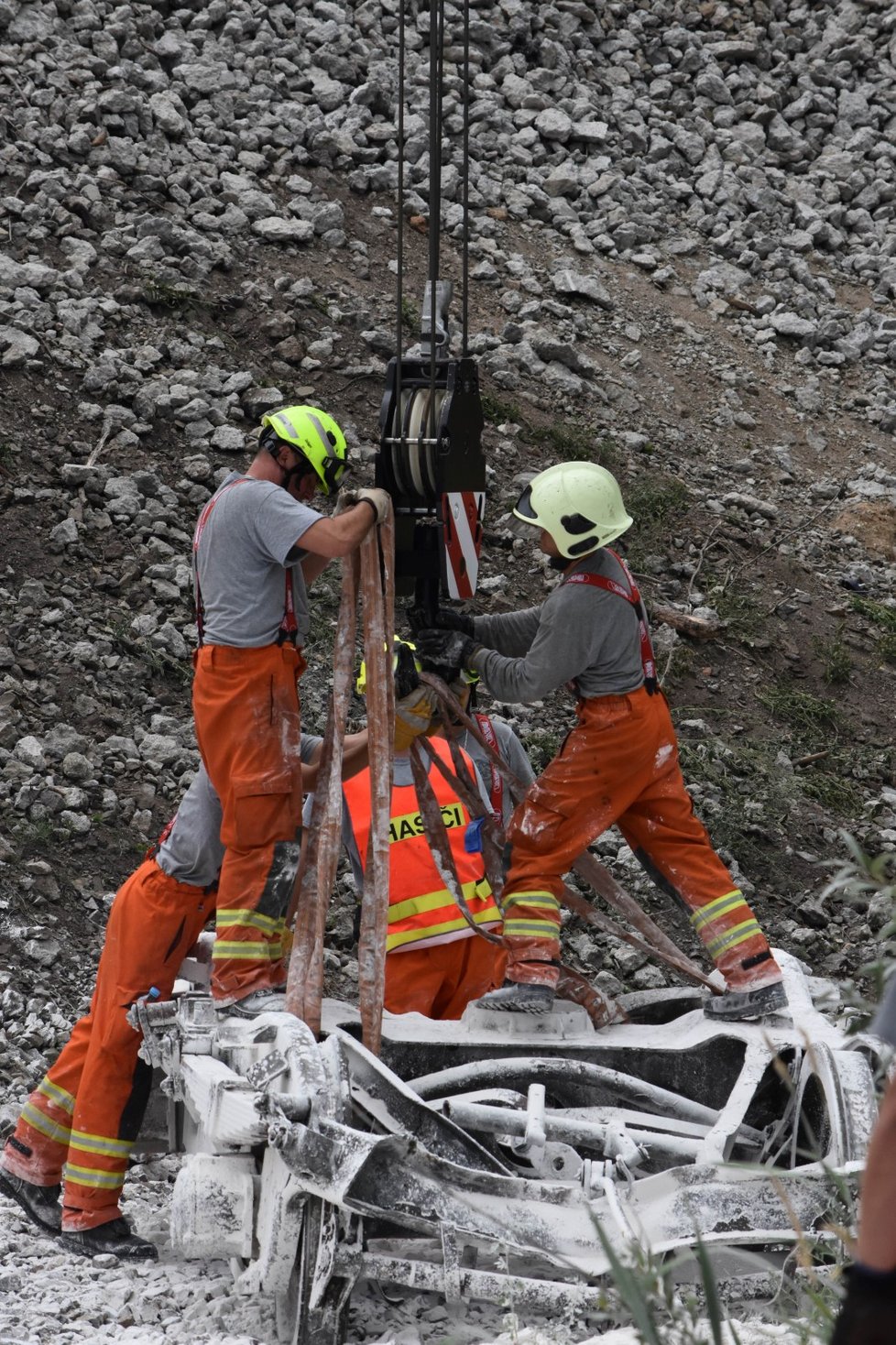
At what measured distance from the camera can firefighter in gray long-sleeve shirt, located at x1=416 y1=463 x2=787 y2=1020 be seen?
16.7 ft

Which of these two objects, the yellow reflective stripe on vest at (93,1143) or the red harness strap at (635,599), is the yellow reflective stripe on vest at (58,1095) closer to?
the yellow reflective stripe on vest at (93,1143)

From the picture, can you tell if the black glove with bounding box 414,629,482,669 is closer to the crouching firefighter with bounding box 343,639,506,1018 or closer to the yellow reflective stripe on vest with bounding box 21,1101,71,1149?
the crouching firefighter with bounding box 343,639,506,1018

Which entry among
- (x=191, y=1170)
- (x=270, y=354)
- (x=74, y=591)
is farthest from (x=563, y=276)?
(x=191, y=1170)

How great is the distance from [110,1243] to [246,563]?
79.4 inches

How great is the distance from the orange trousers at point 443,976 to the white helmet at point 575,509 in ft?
4.72

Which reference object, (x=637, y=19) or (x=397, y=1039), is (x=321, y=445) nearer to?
(x=397, y=1039)

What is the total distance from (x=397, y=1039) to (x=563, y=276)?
22.5ft

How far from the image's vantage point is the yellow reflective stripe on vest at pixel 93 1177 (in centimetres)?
479

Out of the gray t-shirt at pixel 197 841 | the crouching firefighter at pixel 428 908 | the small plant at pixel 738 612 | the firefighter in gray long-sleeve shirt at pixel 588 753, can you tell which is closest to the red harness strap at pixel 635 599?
the firefighter in gray long-sleeve shirt at pixel 588 753

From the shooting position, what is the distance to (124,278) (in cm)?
934

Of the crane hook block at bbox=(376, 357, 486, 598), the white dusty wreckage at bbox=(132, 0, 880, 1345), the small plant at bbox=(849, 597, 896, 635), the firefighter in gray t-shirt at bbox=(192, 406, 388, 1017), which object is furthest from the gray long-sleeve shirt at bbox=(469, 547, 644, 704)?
the small plant at bbox=(849, 597, 896, 635)

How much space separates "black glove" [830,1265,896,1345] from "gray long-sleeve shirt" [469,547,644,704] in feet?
11.0

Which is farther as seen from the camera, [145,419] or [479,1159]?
[145,419]

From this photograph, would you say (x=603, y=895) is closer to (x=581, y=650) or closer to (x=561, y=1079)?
(x=561, y=1079)
